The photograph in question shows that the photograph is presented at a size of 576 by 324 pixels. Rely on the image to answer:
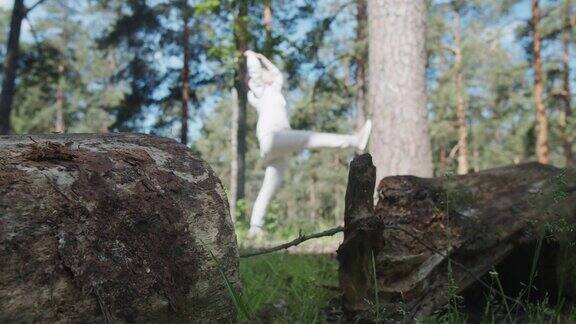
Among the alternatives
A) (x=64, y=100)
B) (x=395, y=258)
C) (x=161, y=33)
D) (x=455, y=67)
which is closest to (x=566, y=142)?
(x=455, y=67)

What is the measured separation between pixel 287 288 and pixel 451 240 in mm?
985

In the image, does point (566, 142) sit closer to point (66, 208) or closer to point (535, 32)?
point (535, 32)

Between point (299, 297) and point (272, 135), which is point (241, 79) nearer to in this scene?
point (272, 135)

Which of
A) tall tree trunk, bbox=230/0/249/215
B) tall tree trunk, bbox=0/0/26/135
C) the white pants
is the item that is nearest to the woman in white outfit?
the white pants

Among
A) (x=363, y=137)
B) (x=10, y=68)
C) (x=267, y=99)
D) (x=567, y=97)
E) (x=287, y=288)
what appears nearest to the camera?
(x=287, y=288)

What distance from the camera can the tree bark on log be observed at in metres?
1.27

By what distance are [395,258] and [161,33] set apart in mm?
16071

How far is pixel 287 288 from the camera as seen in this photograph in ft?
8.94

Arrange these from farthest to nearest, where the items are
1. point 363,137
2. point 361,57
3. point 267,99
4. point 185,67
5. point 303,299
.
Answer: point 185,67 < point 361,57 < point 267,99 < point 363,137 < point 303,299

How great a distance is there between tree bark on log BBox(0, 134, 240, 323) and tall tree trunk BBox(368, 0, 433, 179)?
2815mm

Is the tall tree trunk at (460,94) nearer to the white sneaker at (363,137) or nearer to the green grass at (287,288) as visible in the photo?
the white sneaker at (363,137)

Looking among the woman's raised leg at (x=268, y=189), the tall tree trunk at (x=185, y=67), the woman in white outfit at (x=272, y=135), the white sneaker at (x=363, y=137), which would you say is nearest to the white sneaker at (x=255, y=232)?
the woman in white outfit at (x=272, y=135)

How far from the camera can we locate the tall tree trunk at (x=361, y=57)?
49.0 ft

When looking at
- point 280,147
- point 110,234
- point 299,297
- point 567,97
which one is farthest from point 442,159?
point 110,234
